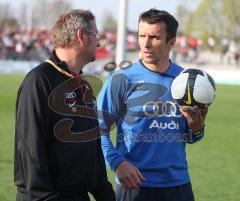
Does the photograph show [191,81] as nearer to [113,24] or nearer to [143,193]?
[143,193]

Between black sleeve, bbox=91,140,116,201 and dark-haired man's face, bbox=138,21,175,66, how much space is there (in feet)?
3.07

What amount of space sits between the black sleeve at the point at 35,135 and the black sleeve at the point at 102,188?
471 mm

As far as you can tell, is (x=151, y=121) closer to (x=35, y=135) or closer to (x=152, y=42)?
(x=152, y=42)

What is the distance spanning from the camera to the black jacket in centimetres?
335

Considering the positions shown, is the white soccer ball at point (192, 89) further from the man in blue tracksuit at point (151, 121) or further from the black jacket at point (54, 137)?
the black jacket at point (54, 137)

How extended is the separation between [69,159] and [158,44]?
4.44 ft

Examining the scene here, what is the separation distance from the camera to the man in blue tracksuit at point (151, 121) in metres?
4.31

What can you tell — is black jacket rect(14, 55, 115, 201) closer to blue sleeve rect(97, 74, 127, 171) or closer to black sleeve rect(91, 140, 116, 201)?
black sleeve rect(91, 140, 116, 201)

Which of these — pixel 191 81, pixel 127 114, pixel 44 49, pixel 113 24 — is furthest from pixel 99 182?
pixel 113 24

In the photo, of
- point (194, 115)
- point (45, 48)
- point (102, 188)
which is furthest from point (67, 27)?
point (45, 48)

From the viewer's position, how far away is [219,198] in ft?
25.0

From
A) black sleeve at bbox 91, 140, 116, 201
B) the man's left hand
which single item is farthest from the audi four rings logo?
black sleeve at bbox 91, 140, 116, 201

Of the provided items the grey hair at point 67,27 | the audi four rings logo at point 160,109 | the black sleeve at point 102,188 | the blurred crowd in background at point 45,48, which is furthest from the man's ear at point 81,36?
the blurred crowd in background at point 45,48

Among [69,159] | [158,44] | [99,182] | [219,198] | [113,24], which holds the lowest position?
[113,24]
